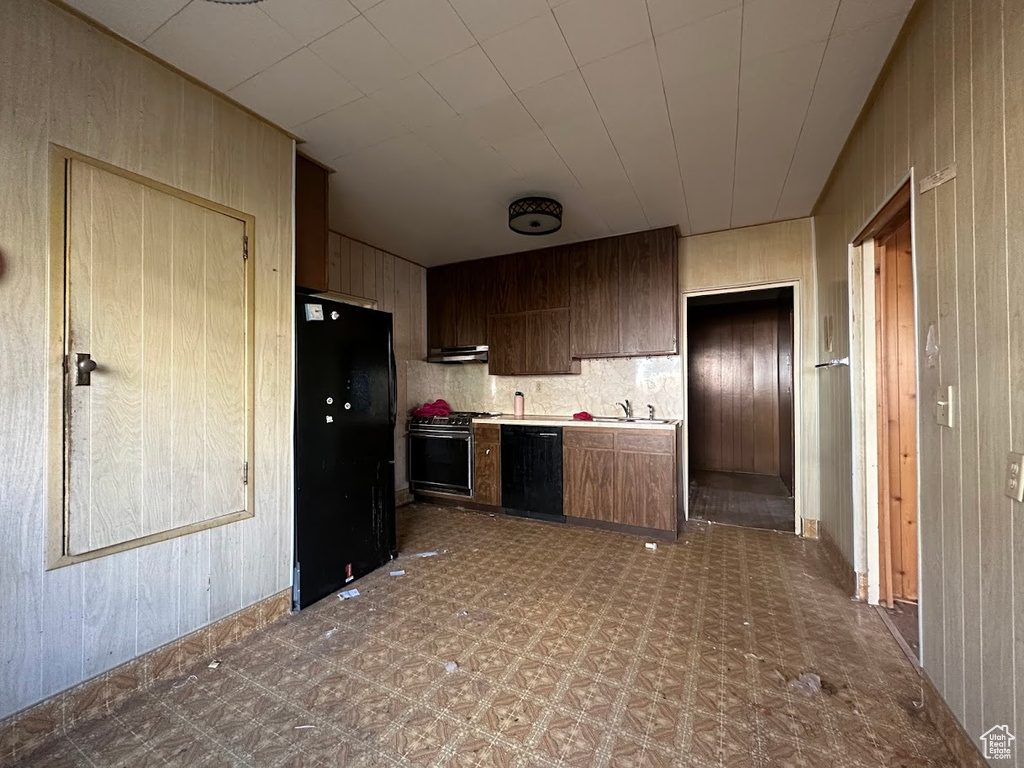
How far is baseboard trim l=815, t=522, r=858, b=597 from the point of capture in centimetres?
243

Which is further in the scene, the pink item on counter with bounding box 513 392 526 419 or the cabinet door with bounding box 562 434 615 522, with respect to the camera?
the pink item on counter with bounding box 513 392 526 419

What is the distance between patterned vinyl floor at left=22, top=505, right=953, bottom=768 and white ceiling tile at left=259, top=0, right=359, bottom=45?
8.80 ft

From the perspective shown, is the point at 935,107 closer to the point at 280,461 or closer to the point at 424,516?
the point at 280,461

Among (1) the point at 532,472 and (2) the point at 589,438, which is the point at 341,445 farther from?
(2) the point at 589,438

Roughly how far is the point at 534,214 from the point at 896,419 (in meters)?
2.52

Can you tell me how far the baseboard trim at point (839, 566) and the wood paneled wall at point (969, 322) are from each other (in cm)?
92

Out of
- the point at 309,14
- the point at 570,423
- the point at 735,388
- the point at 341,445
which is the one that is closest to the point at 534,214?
Result: the point at 309,14

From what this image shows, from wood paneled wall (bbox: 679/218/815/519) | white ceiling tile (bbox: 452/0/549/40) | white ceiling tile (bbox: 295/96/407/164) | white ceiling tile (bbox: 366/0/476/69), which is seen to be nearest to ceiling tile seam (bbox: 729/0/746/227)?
wood paneled wall (bbox: 679/218/815/519)

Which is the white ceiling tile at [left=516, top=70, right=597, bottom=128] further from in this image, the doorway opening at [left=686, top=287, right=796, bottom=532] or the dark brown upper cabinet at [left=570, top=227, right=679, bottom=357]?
the doorway opening at [left=686, top=287, right=796, bottom=532]

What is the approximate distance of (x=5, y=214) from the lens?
1.42 metres

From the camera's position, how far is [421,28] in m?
1.65

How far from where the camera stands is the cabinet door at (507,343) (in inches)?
176

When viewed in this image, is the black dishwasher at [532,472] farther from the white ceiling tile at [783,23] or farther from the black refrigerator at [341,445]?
the white ceiling tile at [783,23]

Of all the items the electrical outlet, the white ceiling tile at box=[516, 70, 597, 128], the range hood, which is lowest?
the electrical outlet
